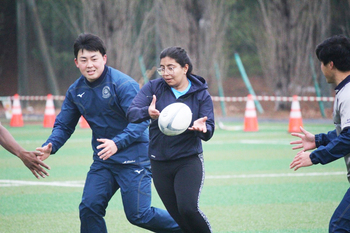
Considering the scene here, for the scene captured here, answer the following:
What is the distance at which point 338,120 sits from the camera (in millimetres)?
4516

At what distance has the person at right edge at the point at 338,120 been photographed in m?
4.23

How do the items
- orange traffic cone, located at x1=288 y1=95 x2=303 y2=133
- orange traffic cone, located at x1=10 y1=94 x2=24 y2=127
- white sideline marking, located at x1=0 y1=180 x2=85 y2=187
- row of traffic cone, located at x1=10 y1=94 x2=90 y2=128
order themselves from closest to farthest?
white sideline marking, located at x1=0 y1=180 x2=85 y2=187, orange traffic cone, located at x1=288 y1=95 x2=303 y2=133, row of traffic cone, located at x1=10 y1=94 x2=90 y2=128, orange traffic cone, located at x1=10 y1=94 x2=24 y2=127

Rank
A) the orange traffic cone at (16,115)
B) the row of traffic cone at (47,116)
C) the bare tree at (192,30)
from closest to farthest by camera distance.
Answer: the row of traffic cone at (47,116) < the orange traffic cone at (16,115) < the bare tree at (192,30)

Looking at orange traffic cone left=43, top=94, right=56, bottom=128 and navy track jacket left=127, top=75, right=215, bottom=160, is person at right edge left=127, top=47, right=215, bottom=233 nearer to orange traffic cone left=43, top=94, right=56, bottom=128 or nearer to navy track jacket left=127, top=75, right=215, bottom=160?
navy track jacket left=127, top=75, right=215, bottom=160

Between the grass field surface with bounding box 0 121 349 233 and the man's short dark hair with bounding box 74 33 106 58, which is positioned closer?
the man's short dark hair with bounding box 74 33 106 58

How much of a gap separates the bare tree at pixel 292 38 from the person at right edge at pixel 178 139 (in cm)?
2020

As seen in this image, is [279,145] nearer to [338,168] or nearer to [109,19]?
[338,168]

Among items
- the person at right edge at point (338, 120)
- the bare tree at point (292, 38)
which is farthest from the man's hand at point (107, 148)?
the bare tree at point (292, 38)

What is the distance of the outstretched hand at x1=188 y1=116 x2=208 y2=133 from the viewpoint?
468 centimetres

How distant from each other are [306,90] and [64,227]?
20.7m

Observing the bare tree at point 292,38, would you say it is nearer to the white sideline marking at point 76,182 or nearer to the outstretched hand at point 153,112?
the white sideline marking at point 76,182

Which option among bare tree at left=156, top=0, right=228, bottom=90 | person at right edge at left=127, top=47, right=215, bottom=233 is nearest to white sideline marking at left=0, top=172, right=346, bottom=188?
person at right edge at left=127, top=47, right=215, bottom=233

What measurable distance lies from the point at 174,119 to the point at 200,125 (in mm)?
234

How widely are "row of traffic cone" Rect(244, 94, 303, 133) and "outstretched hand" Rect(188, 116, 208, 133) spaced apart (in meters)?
12.0
